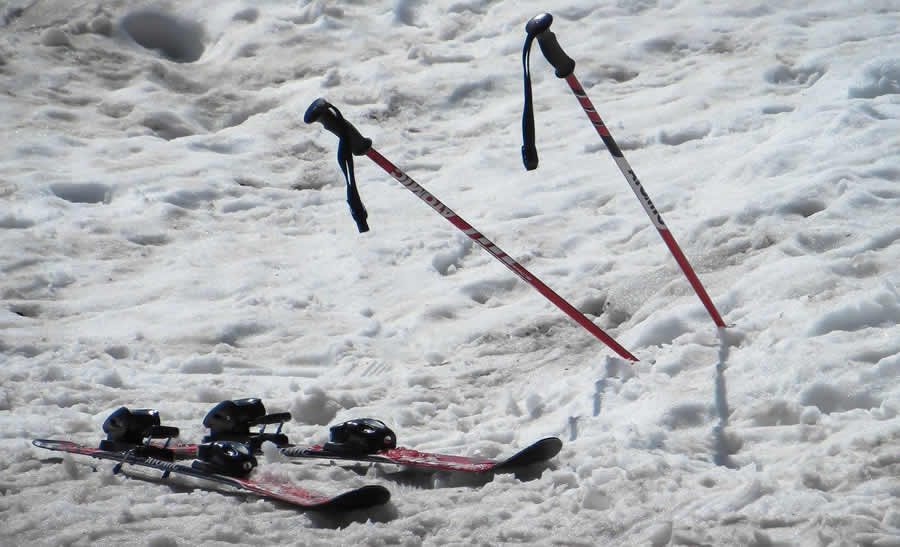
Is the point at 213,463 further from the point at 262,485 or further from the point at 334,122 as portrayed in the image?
the point at 334,122

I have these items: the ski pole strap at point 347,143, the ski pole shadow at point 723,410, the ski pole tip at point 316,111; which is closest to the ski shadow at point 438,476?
the ski pole shadow at point 723,410

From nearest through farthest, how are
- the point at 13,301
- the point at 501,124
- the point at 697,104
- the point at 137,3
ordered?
the point at 13,301 < the point at 697,104 < the point at 501,124 < the point at 137,3

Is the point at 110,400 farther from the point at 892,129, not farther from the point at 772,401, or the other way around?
the point at 892,129

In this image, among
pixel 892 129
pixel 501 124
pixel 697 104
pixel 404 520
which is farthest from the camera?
pixel 501 124

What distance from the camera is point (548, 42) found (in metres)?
4.56

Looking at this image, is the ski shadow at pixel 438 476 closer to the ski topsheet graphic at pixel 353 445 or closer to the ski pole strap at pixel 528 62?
the ski topsheet graphic at pixel 353 445

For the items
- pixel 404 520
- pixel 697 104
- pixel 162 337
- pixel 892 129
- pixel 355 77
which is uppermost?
pixel 355 77

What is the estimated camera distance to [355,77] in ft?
31.6

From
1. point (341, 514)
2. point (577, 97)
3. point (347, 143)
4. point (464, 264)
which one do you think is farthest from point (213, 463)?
point (464, 264)

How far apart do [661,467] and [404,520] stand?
1.08m

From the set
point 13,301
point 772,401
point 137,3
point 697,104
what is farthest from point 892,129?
point 137,3

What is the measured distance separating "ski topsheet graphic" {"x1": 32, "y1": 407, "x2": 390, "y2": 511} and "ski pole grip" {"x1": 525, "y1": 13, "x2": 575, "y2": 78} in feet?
7.32

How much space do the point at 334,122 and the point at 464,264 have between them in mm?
2560

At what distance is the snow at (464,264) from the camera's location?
12.6 ft
